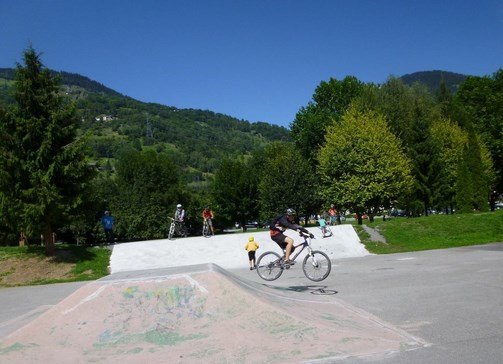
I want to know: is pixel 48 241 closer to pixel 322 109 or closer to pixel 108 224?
pixel 108 224

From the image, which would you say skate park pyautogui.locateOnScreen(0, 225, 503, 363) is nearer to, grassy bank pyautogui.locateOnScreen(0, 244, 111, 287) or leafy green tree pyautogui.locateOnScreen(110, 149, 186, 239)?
grassy bank pyautogui.locateOnScreen(0, 244, 111, 287)

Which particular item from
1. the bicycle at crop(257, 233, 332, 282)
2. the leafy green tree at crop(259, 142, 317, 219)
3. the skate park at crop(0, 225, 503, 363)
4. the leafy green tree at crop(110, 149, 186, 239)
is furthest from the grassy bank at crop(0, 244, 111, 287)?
the leafy green tree at crop(110, 149, 186, 239)

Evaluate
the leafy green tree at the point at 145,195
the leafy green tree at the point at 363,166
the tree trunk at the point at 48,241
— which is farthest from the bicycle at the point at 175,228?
the leafy green tree at the point at 145,195

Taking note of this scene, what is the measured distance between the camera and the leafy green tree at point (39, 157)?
1831cm

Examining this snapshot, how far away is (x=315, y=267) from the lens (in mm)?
12391

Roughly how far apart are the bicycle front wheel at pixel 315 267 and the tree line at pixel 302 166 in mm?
11308

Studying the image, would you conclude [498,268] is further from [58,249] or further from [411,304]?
[58,249]

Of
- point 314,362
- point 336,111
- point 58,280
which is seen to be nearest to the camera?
point 314,362

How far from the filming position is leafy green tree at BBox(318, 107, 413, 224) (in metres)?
38.1

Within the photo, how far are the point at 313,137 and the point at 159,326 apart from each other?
147ft

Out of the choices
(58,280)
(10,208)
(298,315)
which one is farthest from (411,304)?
(10,208)

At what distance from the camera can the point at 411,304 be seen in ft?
28.6

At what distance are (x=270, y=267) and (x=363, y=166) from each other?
1061 inches

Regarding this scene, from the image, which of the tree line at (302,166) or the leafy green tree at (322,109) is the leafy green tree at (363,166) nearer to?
the tree line at (302,166)
